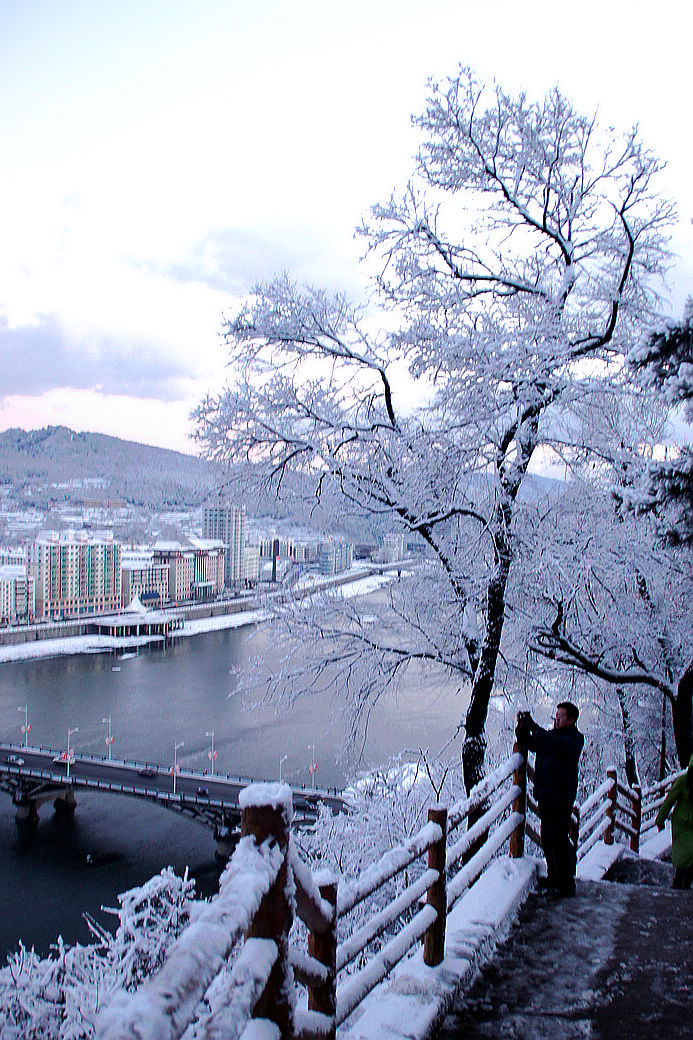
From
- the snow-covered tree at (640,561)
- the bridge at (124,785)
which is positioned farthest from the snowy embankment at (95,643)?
the snow-covered tree at (640,561)

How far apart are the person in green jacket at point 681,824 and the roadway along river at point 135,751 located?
9272 mm

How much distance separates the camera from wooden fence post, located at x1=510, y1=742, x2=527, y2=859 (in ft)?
12.4

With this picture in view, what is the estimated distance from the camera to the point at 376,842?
6441mm

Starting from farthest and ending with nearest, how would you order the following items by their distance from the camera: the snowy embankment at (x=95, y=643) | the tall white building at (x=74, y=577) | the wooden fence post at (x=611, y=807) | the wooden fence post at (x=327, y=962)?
the tall white building at (x=74, y=577) → the snowy embankment at (x=95, y=643) → the wooden fence post at (x=611, y=807) → the wooden fence post at (x=327, y=962)

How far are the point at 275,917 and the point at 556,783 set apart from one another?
2.65 metres

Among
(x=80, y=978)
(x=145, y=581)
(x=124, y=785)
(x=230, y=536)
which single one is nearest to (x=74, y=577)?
(x=145, y=581)

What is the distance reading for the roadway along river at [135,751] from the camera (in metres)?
19.7

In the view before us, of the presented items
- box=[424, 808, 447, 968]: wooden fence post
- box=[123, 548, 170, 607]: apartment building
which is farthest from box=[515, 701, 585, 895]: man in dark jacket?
box=[123, 548, 170, 607]: apartment building

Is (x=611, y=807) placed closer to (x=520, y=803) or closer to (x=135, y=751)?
(x=520, y=803)

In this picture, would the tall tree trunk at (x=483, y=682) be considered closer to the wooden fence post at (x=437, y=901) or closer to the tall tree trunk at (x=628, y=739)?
the wooden fence post at (x=437, y=901)

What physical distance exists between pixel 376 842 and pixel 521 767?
10.4 feet

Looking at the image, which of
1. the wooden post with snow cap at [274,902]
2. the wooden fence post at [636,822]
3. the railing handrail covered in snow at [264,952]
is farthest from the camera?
the wooden fence post at [636,822]

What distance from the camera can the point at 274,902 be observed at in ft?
4.93

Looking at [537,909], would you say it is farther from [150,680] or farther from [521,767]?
[150,680]
